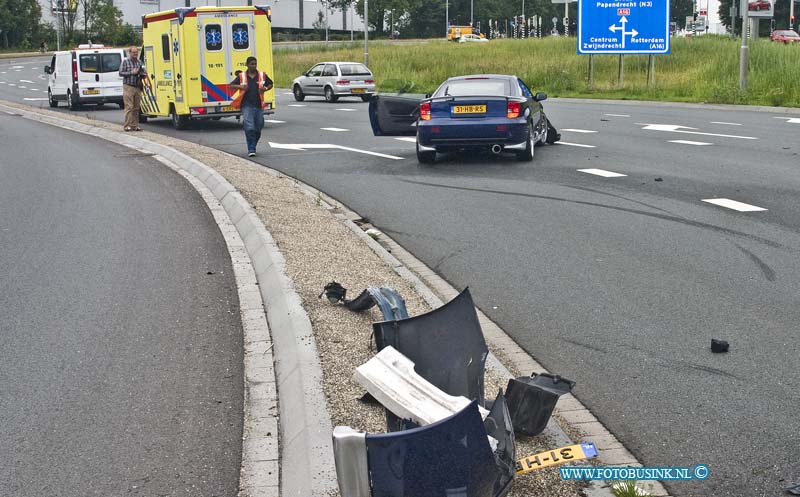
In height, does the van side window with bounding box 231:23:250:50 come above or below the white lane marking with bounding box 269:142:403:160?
above

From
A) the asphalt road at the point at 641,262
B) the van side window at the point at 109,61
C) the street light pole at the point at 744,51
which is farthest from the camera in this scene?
the van side window at the point at 109,61

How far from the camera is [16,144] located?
22.3 meters

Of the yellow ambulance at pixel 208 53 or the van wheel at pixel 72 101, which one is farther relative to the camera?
the van wheel at pixel 72 101

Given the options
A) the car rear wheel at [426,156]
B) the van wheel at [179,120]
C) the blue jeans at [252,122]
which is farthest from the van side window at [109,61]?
the car rear wheel at [426,156]

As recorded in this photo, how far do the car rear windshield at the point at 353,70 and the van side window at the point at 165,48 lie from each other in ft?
47.5

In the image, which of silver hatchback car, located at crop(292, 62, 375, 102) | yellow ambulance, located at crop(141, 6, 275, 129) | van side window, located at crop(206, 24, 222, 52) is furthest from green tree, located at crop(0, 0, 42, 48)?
van side window, located at crop(206, 24, 222, 52)

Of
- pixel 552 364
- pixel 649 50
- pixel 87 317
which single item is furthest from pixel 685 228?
pixel 649 50

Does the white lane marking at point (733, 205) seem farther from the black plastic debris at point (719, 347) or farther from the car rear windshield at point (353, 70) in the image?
the car rear windshield at point (353, 70)

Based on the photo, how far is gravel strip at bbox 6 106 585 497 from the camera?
4.90 meters

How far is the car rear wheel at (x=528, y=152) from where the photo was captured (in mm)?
17141

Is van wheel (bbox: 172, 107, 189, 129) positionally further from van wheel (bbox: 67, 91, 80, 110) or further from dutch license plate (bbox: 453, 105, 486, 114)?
dutch license plate (bbox: 453, 105, 486, 114)

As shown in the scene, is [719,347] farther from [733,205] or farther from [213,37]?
[213,37]

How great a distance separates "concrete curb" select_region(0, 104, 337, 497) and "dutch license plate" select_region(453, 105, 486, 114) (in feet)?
22.9

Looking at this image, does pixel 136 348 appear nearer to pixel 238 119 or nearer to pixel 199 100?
pixel 199 100
